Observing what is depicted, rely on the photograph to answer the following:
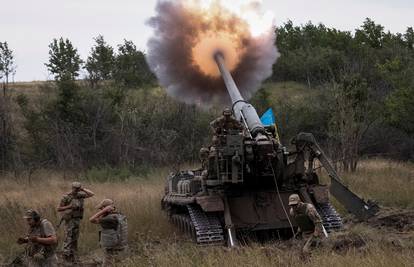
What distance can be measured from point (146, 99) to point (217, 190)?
26.6 meters

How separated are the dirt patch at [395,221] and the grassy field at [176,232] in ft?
2.00

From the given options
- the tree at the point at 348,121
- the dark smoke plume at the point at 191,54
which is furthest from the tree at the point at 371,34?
the dark smoke plume at the point at 191,54

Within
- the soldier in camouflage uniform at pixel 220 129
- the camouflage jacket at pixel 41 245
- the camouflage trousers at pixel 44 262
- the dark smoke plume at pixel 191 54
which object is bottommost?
the camouflage trousers at pixel 44 262

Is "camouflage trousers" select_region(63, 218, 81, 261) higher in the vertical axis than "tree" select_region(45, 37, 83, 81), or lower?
lower

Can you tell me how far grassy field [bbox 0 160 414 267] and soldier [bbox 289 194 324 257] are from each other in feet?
0.74

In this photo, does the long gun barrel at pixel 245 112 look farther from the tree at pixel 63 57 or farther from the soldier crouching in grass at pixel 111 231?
the tree at pixel 63 57

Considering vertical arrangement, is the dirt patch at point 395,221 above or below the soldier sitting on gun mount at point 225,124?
below

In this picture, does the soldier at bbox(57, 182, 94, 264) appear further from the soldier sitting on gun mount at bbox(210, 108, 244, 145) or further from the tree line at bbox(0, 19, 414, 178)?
the tree line at bbox(0, 19, 414, 178)

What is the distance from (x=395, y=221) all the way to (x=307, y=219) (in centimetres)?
495

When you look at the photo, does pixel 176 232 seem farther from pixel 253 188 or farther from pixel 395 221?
pixel 395 221

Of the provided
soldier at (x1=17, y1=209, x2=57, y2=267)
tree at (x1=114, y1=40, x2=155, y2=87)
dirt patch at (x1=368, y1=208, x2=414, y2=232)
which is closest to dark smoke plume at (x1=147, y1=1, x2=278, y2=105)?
dirt patch at (x1=368, y1=208, x2=414, y2=232)

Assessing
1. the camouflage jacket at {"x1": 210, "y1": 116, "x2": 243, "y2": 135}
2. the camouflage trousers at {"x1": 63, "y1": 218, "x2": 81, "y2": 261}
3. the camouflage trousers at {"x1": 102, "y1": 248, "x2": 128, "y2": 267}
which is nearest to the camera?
the camouflage trousers at {"x1": 102, "y1": 248, "x2": 128, "y2": 267}

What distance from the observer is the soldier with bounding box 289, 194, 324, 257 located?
336 inches

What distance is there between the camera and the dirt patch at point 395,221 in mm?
12505
